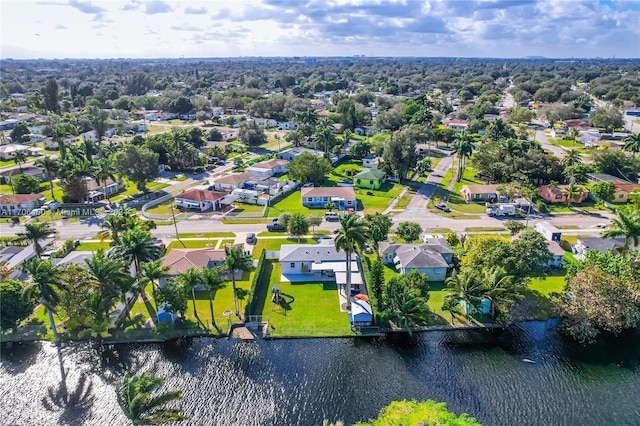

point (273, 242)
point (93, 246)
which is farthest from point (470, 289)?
point (93, 246)

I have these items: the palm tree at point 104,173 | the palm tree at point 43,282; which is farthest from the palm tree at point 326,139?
the palm tree at point 43,282

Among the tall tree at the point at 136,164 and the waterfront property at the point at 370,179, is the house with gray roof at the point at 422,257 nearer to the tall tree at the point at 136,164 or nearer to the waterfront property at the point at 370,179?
the waterfront property at the point at 370,179

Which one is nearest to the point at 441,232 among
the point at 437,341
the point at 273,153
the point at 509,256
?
the point at 509,256

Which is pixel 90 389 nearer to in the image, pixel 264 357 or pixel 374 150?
pixel 264 357

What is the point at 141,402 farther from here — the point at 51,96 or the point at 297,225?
the point at 51,96

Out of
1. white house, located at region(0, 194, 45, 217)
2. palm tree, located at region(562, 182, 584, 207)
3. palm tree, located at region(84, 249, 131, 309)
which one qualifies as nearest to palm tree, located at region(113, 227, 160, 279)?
palm tree, located at region(84, 249, 131, 309)

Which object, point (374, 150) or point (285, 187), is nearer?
point (285, 187)
